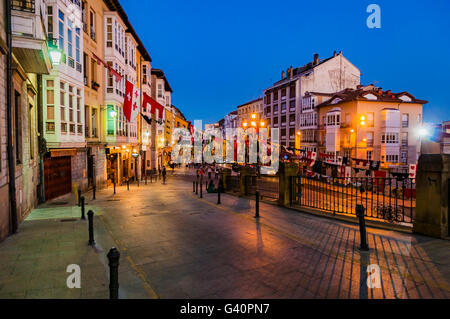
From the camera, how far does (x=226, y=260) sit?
249 inches

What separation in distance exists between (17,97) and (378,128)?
45.0 meters

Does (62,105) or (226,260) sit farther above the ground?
(62,105)

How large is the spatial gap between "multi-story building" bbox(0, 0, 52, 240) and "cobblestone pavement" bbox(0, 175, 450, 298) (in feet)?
3.37

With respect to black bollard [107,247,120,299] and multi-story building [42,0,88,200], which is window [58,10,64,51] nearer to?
multi-story building [42,0,88,200]

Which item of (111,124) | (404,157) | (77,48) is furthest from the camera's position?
(404,157)

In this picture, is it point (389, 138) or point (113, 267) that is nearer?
point (113, 267)

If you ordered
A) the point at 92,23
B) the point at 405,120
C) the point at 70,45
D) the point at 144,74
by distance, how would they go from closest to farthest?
1. the point at 70,45
2. the point at 92,23
3. the point at 144,74
4. the point at 405,120

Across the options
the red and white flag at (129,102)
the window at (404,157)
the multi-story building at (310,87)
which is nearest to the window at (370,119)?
the window at (404,157)

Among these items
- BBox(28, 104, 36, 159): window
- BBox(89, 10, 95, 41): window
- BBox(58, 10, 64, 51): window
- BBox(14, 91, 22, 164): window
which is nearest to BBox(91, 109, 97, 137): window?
BBox(89, 10, 95, 41): window

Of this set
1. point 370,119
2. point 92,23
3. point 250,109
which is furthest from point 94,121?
point 250,109

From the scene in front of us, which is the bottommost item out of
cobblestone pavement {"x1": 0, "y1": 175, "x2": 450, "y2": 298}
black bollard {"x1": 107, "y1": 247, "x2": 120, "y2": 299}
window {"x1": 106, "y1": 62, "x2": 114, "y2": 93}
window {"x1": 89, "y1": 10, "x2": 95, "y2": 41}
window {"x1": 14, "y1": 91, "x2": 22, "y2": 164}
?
cobblestone pavement {"x1": 0, "y1": 175, "x2": 450, "y2": 298}

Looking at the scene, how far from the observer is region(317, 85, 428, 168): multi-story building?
4241cm

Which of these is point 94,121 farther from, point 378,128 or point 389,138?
point 389,138

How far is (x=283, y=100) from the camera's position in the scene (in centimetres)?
5909
